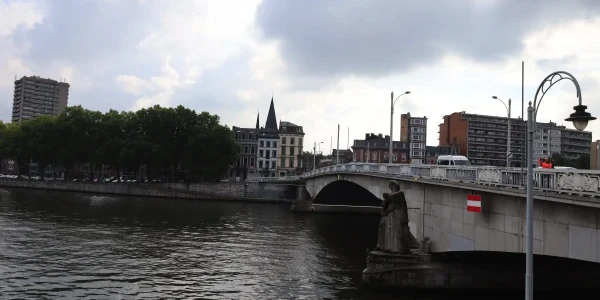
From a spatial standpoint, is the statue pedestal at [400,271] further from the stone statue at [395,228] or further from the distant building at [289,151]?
the distant building at [289,151]

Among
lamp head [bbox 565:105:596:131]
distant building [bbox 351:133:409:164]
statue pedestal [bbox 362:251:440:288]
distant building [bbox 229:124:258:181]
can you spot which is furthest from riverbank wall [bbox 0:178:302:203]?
lamp head [bbox 565:105:596:131]

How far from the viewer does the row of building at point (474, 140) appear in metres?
140

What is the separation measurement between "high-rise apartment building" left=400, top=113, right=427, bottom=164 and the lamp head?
130 metres

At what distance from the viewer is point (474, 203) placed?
63.1ft

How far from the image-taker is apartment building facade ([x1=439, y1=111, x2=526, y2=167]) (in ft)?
476

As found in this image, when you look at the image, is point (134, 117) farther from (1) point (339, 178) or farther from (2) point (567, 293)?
(2) point (567, 293)

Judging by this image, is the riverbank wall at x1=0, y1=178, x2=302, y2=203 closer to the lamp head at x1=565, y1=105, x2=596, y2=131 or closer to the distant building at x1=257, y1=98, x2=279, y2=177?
the distant building at x1=257, y1=98, x2=279, y2=177

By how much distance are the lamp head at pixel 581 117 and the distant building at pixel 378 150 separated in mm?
121810

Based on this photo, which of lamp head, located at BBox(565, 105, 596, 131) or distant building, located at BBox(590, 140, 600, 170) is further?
distant building, located at BBox(590, 140, 600, 170)

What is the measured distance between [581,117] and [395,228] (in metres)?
14.0

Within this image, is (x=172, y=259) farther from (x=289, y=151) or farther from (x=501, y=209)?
(x=289, y=151)

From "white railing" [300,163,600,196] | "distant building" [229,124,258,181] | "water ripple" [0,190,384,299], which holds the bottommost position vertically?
"water ripple" [0,190,384,299]

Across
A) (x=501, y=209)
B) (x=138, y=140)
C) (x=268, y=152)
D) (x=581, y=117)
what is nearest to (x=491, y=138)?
(x=268, y=152)

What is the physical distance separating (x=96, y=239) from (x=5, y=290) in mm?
14276
